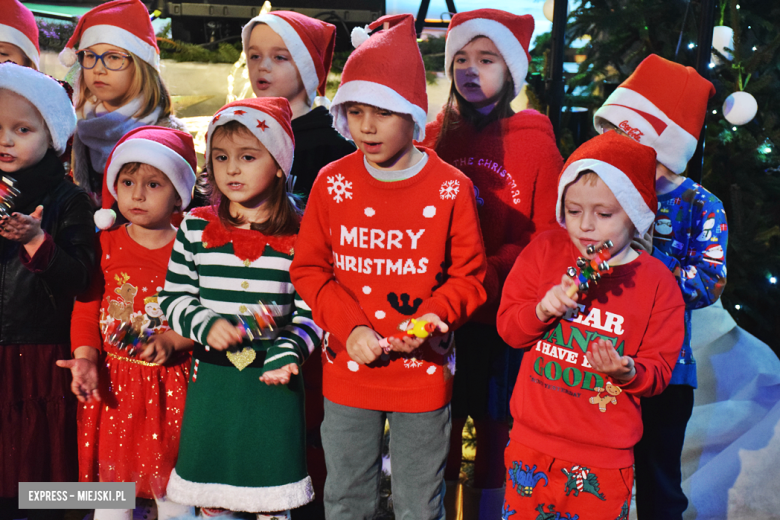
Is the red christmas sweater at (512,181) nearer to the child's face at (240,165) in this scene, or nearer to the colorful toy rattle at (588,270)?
the colorful toy rattle at (588,270)

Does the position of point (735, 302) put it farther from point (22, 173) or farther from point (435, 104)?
point (22, 173)

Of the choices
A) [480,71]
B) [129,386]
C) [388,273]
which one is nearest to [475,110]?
[480,71]

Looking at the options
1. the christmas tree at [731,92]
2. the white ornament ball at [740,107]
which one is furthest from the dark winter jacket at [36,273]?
the white ornament ball at [740,107]

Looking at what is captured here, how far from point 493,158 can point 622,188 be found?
2.11ft

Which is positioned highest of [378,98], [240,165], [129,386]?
[378,98]

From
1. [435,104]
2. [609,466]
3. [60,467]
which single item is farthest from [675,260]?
[435,104]

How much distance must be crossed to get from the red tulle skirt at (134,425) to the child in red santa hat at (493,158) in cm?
101

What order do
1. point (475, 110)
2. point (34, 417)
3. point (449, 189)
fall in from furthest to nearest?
point (475, 110), point (34, 417), point (449, 189)

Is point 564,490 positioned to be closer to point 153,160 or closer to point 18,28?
point 153,160

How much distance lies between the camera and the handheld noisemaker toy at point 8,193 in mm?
2195

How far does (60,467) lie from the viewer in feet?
7.69

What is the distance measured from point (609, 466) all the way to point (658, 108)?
4.04 ft

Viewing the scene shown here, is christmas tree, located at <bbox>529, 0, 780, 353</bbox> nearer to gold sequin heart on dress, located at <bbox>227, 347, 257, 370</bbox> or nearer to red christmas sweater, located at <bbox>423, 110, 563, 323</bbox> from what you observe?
red christmas sweater, located at <bbox>423, 110, 563, 323</bbox>

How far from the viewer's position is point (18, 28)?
289cm
